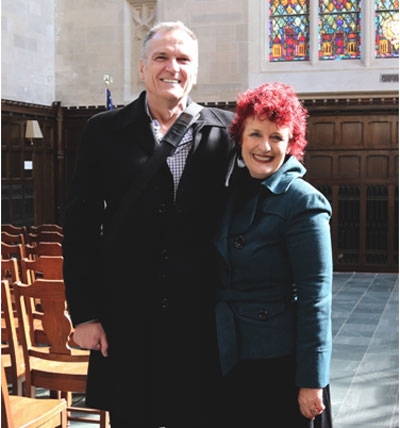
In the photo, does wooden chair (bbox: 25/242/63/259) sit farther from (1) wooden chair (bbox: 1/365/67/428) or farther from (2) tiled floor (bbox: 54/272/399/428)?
(1) wooden chair (bbox: 1/365/67/428)

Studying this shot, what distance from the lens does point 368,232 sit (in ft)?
36.0

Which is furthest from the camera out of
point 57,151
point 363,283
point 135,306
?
point 57,151

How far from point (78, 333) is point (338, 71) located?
9.69 metres

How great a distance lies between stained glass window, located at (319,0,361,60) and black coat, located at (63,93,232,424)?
31.8 feet

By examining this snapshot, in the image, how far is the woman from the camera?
1.94 metres

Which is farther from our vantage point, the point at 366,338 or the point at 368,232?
the point at 368,232

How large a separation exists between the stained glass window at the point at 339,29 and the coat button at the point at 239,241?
997 centimetres

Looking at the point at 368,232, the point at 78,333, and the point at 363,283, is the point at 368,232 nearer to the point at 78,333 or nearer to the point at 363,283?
the point at 363,283

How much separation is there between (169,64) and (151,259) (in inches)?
25.0

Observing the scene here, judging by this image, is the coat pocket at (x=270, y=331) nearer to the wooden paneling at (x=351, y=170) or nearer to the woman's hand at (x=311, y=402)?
the woman's hand at (x=311, y=402)

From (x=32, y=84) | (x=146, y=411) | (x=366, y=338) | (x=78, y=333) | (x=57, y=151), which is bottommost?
(x=366, y=338)

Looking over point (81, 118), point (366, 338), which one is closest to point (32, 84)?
point (81, 118)

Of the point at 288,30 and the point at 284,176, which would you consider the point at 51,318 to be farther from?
the point at 288,30

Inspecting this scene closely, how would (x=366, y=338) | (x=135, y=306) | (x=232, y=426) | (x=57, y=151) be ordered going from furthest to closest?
(x=57, y=151) < (x=366, y=338) < (x=135, y=306) < (x=232, y=426)
